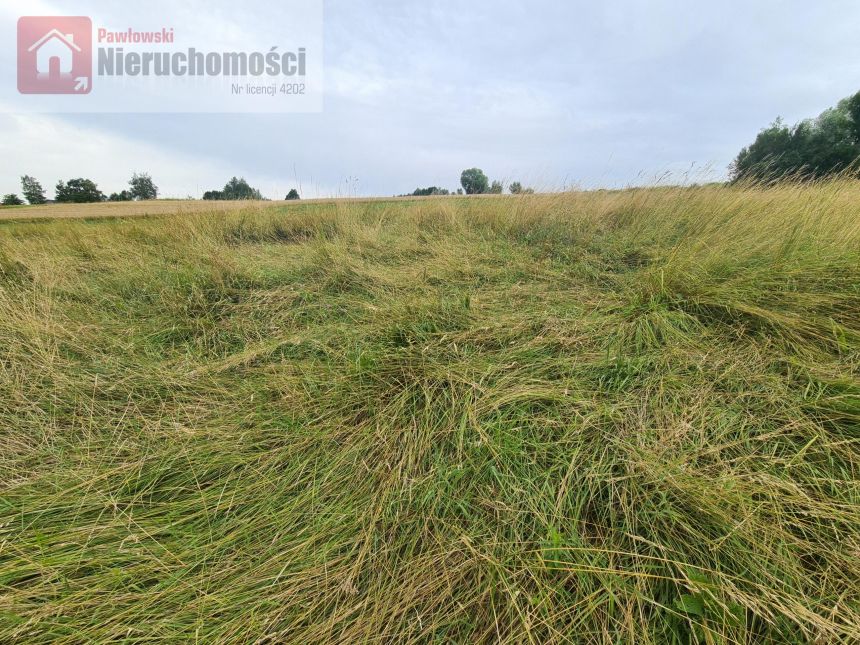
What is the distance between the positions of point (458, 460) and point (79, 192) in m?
47.9

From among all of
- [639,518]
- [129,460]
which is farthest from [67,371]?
[639,518]

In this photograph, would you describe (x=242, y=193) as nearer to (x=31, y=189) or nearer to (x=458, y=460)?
(x=458, y=460)

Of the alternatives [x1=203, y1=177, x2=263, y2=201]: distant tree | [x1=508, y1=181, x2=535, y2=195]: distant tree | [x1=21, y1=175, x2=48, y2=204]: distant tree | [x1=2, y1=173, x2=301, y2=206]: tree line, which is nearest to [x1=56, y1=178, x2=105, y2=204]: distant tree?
[x1=2, y1=173, x2=301, y2=206]: tree line

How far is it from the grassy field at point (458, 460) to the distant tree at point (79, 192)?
43.0 metres

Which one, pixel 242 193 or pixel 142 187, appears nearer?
pixel 242 193

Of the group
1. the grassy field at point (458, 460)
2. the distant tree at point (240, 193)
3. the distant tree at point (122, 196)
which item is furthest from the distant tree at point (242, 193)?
the distant tree at point (122, 196)

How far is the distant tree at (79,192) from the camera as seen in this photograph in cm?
3093

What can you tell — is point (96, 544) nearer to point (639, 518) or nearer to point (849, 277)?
point (639, 518)

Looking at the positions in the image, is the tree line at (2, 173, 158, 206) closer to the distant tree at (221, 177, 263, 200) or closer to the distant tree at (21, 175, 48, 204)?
the distant tree at (21, 175, 48, 204)

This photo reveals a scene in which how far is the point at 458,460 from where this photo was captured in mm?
1240

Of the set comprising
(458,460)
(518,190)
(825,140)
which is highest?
(825,140)

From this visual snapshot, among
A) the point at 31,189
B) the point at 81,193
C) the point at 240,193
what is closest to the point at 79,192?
the point at 81,193

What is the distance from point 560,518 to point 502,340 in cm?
101

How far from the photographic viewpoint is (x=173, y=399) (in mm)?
1762
